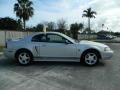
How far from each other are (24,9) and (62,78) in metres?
36.7

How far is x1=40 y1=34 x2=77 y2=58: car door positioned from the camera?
866 cm

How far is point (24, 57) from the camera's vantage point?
890cm

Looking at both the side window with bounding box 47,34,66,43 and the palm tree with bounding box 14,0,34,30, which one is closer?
the side window with bounding box 47,34,66,43

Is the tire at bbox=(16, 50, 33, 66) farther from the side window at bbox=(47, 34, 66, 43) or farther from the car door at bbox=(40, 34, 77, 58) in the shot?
the side window at bbox=(47, 34, 66, 43)

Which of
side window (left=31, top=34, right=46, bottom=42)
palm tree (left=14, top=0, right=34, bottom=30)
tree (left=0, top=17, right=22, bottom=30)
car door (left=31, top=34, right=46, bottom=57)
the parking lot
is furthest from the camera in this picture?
tree (left=0, top=17, right=22, bottom=30)

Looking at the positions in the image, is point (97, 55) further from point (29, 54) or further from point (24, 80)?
point (24, 80)

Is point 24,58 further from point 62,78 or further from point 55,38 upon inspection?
point 62,78

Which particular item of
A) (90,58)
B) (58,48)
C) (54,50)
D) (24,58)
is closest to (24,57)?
(24,58)

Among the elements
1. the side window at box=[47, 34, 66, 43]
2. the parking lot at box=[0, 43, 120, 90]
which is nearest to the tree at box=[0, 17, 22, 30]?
the side window at box=[47, 34, 66, 43]

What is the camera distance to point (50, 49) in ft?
28.7

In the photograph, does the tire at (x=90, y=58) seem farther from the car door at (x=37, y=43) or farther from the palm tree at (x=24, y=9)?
the palm tree at (x=24, y=9)

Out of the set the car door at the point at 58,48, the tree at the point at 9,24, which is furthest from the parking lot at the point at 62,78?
the tree at the point at 9,24

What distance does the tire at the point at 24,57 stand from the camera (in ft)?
29.1

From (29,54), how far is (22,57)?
0.34m
